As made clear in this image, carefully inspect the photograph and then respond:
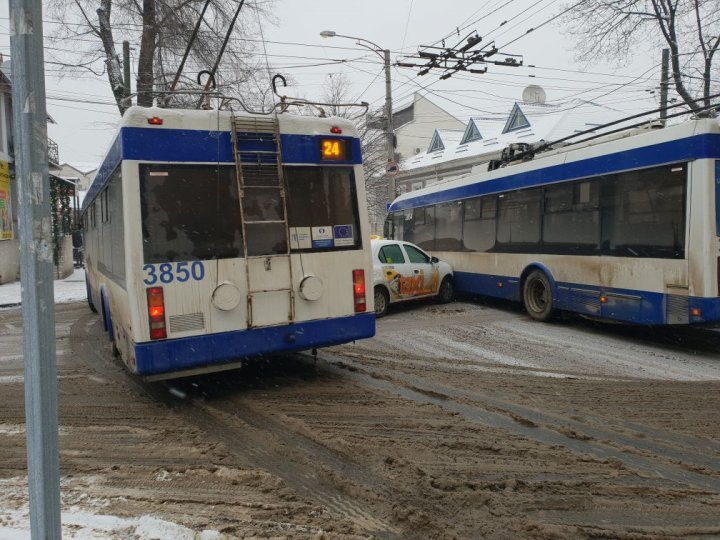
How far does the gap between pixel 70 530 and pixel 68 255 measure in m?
26.3

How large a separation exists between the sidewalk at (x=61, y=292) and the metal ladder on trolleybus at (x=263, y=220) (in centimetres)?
1319

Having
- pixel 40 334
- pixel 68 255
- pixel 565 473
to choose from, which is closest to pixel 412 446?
pixel 565 473

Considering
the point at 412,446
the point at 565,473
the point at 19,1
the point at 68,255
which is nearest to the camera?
the point at 19,1

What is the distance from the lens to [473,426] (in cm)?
512

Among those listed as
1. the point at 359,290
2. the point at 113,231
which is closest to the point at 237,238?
the point at 359,290

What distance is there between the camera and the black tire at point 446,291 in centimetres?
1311

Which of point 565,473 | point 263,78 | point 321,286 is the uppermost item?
point 263,78

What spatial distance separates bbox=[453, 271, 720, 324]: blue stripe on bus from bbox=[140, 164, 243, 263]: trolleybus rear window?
5.83 meters

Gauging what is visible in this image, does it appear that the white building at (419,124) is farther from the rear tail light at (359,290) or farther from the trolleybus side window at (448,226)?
the rear tail light at (359,290)

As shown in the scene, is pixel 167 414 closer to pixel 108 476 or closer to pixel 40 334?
pixel 108 476

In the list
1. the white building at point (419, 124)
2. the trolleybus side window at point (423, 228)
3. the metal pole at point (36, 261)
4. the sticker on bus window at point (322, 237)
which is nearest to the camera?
the metal pole at point (36, 261)

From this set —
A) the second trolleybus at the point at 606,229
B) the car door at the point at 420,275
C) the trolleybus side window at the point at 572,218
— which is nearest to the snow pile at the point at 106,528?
the second trolleybus at the point at 606,229

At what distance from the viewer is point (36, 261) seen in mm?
2207

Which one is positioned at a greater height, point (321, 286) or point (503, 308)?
point (321, 286)
